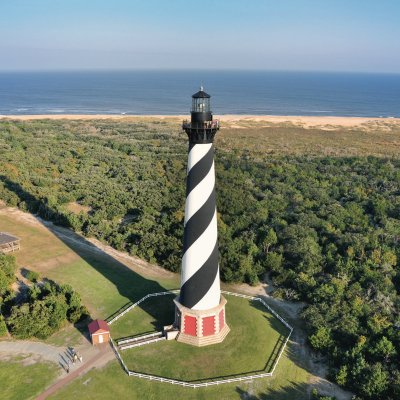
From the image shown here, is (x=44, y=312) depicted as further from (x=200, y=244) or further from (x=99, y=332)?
(x=200, y=244)

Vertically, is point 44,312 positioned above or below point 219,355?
above

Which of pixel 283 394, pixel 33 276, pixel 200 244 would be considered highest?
pixel 200 244

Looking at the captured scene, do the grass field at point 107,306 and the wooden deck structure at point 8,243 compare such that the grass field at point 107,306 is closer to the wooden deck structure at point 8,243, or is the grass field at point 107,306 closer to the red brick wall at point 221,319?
the wooden deck structure at point 8,243

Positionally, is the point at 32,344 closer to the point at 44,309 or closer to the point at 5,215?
the point at 44,309

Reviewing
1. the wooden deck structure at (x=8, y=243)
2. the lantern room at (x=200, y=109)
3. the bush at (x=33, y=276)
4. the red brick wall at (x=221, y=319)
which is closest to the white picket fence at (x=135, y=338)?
the red brick wall at (x=221, y=319)

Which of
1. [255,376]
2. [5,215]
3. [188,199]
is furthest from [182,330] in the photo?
[5,215]

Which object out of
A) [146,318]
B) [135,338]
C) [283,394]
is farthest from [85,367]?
[283,394]

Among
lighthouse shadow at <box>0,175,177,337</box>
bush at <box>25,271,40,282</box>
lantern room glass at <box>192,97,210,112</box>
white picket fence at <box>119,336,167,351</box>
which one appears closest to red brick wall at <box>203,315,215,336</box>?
white picket fence at <box>119,336,167,351</box>
